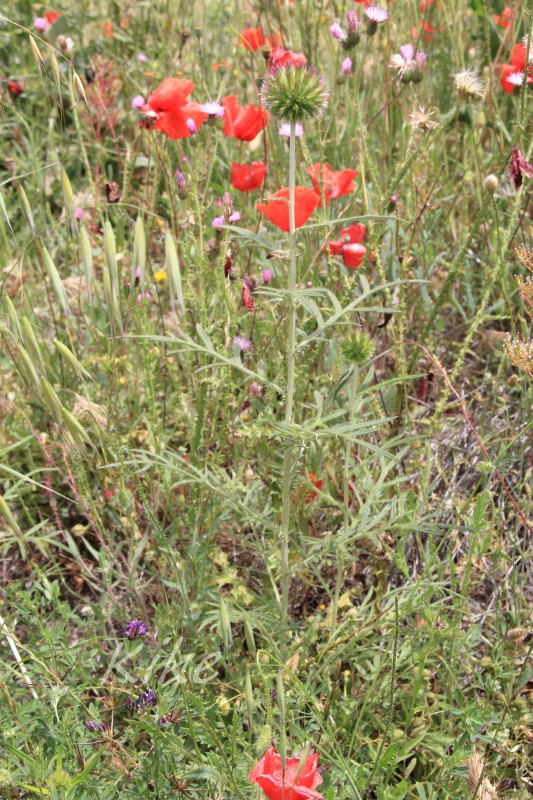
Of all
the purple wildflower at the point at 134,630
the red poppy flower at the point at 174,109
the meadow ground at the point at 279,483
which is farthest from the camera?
the red poppy flower at the point at 174,109

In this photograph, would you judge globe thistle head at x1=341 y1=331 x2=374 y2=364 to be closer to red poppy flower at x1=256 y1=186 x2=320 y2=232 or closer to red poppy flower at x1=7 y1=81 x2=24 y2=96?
red poppy flower at x1=256 y1=186 x2=320 y2=232

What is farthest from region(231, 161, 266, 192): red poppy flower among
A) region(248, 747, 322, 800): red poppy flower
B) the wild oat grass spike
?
region(248, 747, 322, 800): red poppy flower

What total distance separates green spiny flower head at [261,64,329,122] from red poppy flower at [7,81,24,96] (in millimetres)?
2346

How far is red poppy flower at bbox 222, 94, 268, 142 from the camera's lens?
6.20 feet

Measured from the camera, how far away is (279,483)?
154cm

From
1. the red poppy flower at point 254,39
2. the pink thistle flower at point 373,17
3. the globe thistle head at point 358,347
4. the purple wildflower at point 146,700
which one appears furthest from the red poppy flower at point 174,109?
the purple wildflower at point 146,700

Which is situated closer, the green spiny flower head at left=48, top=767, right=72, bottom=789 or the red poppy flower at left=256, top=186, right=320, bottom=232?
the green spiny flower head at left=48, top=767, right=72, bottom=789

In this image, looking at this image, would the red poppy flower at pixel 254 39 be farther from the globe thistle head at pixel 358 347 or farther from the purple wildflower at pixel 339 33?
the globe thistle head at pixel 358 347

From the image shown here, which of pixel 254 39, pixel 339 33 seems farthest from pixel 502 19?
pixel 339 33

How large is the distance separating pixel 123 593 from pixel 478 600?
0.79 metres

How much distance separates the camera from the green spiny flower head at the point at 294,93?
47.6 inches

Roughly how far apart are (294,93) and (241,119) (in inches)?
29.0

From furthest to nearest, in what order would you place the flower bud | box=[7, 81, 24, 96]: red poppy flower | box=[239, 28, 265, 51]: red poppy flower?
box=[7, 81, 24, 96]: red poppy flower
box=[239, 28, 265, 51]: red poppy flower
the flower bud

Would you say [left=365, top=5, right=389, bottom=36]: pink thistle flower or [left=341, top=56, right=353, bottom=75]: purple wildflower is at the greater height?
[left=365, top=5, right=389, bottom=36]: pink thistle flower
